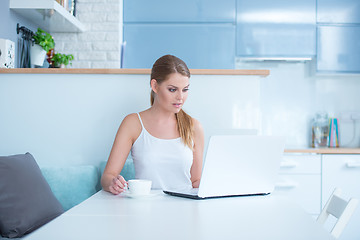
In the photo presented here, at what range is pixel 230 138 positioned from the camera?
1.35m

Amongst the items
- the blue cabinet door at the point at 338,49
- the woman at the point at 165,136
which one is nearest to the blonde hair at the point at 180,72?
the woman at the point at 165,136

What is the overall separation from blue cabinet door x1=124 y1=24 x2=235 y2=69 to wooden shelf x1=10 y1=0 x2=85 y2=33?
566 millimetres

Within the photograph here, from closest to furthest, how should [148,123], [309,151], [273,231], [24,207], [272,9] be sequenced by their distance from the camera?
[273,231] → [24,207] → [148,123] → [309,151] → [272,9]

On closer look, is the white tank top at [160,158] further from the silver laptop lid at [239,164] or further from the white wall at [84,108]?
the silver laptop lid at [239,164]

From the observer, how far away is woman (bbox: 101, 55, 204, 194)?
76.7 inches

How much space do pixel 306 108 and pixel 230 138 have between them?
2935mm

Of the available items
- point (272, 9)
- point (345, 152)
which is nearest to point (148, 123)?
point (345, 152)

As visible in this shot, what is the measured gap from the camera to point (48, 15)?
317 cm

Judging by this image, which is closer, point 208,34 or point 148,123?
point 148,123

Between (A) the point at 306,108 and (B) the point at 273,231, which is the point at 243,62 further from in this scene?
(B) the point at 273,231

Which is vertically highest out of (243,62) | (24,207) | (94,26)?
(94,26)

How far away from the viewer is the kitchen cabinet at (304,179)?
3273 mm

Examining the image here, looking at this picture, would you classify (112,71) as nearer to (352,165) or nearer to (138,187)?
(138,187)

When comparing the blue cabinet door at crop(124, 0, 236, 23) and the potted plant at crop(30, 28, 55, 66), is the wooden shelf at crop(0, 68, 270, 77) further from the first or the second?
the blue cabinet door at crop(124, 0, 236, 23)
